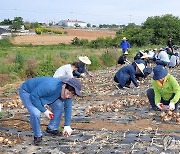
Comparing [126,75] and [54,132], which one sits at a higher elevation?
[126,75]

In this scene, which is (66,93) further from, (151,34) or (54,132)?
(151,34)

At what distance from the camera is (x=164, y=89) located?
6.01m

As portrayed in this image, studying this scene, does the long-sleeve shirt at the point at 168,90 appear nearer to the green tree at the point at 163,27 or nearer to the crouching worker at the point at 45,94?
the crouching worker at the point at 45,94

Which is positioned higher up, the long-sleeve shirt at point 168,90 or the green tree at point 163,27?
the green tree at point 163,27

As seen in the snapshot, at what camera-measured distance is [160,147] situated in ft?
15.0

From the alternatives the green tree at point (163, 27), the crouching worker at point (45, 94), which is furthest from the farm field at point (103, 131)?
the green tree at point (163, 27)

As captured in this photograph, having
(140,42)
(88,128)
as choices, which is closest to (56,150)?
(88,128)

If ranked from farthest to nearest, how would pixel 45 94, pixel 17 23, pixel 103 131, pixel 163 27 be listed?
pixel 17 23
pixel 163 27
pixel 103 131
pixel 45 94

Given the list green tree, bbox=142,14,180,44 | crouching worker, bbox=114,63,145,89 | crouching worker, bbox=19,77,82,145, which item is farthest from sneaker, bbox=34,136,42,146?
green tree, bbox=142,14,180,44

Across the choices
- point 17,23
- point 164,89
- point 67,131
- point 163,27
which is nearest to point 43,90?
point 67,131

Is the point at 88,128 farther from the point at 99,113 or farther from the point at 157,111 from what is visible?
the point at 157,111

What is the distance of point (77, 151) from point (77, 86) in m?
0.89

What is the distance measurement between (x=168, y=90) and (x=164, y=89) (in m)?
0.07

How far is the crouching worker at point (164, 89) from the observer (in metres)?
5.69
